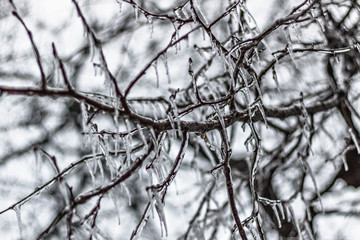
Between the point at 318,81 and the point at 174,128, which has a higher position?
the point at 318,81

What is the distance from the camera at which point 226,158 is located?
2230mm

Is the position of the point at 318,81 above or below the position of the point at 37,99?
below

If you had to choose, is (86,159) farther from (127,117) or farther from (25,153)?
(25,153)

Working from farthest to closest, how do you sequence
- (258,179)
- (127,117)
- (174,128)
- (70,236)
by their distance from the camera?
1. (258,179)
2. (174,128)
3. (127,117)
4. (70,236)

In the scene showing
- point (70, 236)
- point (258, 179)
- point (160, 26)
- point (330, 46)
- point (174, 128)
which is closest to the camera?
point (70, 236)

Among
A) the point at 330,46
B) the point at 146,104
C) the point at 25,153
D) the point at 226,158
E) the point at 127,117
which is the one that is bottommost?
the point at 226,158

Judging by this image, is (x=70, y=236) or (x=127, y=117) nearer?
(x=70, y=236)

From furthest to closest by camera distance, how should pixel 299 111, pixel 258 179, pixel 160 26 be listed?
pixel 160 26
pixel 258 179
pixel 299 111

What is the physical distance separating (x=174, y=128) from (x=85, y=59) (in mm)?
5821

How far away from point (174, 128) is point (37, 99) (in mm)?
5629

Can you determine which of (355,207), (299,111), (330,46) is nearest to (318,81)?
(330,46)

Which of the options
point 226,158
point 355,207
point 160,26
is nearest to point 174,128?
point 226,158

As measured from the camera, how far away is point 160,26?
7.07m

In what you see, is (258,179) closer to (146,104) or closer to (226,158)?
(146,104)
